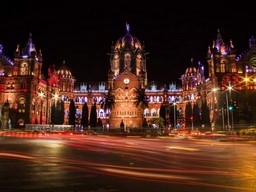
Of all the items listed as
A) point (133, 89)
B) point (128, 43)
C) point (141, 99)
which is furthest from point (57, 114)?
point (128, 43)

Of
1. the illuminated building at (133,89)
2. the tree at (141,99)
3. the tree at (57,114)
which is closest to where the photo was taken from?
the illuminated building at (133,89)

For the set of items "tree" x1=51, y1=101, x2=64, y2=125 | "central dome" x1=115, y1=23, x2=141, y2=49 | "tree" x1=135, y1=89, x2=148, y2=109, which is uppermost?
"central dome" x1=115, y1=23, x2=141, y2=49

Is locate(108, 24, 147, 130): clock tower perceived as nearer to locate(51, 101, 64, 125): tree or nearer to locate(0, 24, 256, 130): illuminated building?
locate(0, 24, 256, 130): illuminated building

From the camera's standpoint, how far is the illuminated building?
83062 millimetres

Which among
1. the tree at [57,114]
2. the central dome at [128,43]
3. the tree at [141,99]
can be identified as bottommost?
the tree at [57,114]

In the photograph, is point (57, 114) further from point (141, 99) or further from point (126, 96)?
point (126, 96)

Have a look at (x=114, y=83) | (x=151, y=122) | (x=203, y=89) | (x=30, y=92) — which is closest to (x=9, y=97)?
(x=30, y=92)

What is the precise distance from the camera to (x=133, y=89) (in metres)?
106

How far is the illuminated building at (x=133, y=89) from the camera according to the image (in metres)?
83.1

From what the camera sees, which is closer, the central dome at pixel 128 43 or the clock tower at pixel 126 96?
the clock tower at pixel 126 96

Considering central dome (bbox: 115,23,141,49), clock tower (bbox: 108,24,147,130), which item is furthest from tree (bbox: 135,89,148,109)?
central dome (bbox: 115,23,141,49)

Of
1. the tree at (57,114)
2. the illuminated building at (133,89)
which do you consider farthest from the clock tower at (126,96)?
the tree at (57,114)

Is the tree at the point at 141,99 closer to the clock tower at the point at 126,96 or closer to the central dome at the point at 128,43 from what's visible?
the clock tower at the point at 126,96

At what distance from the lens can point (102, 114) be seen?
116m
